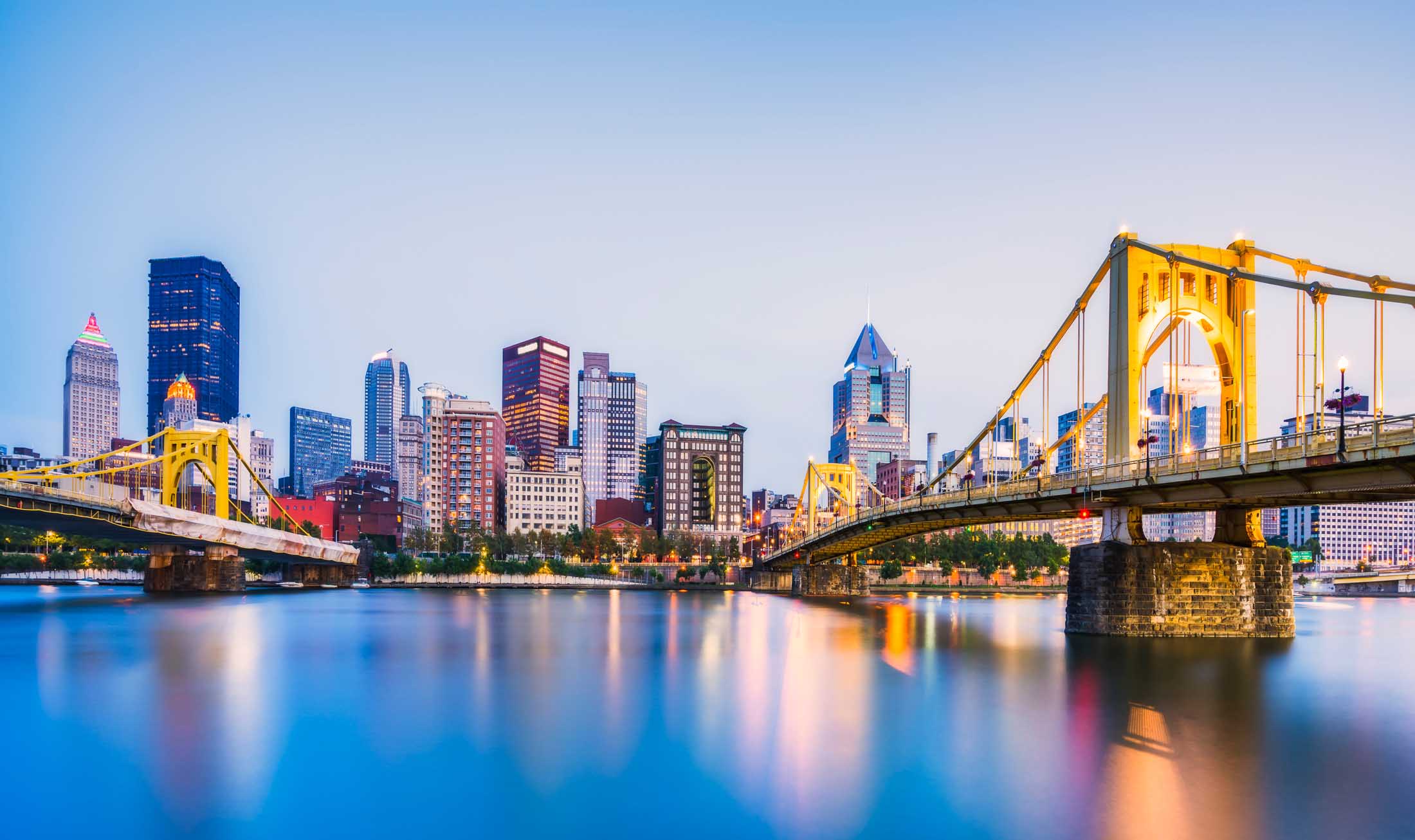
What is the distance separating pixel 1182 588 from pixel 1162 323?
11.8 metres

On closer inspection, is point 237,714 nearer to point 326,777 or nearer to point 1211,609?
point 326,777

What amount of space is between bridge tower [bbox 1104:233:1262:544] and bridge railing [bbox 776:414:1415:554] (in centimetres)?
188

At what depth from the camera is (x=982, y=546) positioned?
14925 centimetres

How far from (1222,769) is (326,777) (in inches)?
694

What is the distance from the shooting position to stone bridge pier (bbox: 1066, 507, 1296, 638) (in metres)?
38.6

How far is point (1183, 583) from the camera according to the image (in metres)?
38.9

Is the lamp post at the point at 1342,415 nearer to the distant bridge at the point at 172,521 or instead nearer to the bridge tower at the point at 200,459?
the distant bridge at the point at 172,521

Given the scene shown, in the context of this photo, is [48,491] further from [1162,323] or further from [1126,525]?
[1162,323]

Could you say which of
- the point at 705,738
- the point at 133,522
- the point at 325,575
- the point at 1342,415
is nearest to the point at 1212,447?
the point at 1342,415

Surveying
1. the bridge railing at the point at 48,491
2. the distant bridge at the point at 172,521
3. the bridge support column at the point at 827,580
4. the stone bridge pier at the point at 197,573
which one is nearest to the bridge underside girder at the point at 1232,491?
the bridge support column at the point at 827,580

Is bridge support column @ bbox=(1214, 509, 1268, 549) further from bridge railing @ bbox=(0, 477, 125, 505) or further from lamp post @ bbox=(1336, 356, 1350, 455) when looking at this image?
bridge railing @ bbox=(0, 477, 125, 505)

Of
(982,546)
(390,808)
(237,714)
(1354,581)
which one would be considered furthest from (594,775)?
(1354,581)

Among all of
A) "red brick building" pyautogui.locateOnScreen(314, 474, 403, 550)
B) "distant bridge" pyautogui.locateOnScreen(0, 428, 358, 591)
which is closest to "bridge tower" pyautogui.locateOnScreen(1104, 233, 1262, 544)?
"distant bridge" pyautogui.locateOnScreen(0, 428, 358, 591)

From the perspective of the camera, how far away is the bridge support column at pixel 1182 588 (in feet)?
126
